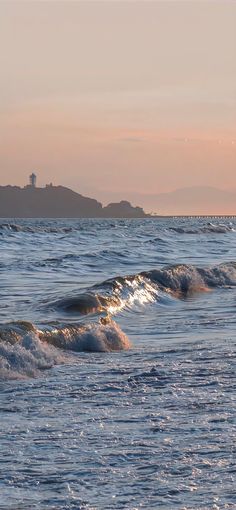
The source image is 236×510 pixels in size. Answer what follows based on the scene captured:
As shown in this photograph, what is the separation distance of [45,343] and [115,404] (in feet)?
11.1

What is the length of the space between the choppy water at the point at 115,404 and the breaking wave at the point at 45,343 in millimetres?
18

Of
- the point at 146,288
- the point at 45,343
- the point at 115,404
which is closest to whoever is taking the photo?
the point at 115,404

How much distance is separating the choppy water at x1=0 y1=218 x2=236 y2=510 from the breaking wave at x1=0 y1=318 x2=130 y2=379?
0.06 feet

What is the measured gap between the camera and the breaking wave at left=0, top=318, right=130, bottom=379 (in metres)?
9.91

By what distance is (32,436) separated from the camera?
6.81m

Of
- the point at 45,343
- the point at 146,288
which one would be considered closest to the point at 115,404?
the point at 45,343

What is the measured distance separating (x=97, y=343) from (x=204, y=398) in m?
3.99

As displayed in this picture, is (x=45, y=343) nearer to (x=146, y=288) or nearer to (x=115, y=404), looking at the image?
(x=115, y=404)

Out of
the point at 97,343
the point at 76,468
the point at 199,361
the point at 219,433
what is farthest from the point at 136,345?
the point at 76,468

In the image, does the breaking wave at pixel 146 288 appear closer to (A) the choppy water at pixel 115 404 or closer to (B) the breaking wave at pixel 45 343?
(A) the choppy water at pixel 115 404

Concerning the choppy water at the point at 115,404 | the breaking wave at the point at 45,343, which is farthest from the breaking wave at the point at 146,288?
the breaking wave at the point at 45,343

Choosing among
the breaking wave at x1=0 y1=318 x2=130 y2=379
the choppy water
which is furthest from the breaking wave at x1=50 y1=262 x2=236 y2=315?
the breaking wave at x1=0 y1=318 x2=130 y2=379

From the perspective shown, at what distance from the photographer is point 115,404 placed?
7.90 metres

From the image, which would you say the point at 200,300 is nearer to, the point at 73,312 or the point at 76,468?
the point at 73,312
